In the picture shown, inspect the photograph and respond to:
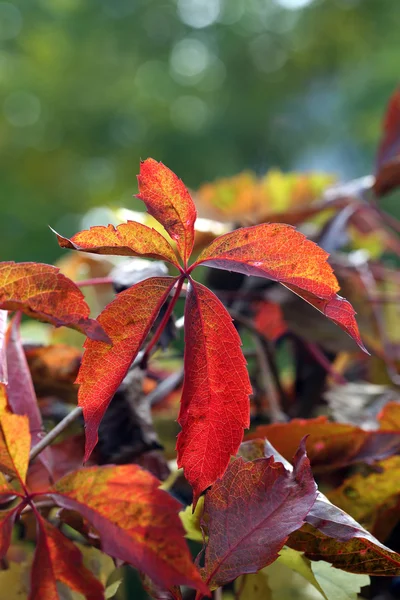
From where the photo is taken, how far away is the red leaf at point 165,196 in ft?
0.77

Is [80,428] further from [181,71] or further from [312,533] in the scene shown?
[181,71]

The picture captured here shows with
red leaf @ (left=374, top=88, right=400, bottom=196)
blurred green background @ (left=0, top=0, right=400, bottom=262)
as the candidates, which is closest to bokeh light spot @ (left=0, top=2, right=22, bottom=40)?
blurred green background @ (left=0, top=0, right=400, bottom=262)

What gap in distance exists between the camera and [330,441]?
296mm

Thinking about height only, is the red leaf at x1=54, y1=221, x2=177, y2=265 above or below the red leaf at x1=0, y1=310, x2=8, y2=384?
above

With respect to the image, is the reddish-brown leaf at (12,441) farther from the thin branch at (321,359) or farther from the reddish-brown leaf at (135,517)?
the thin branch at (321,359)

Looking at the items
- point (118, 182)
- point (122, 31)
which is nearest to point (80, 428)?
point (118, 182)

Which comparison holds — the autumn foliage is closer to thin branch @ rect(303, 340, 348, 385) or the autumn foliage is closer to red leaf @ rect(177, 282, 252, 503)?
red leaf @ rect(177, 282, 252, 503)

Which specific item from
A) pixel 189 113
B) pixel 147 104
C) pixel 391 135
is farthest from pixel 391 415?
pixel 189 113

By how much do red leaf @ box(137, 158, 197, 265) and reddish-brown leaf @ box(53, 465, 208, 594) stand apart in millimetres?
96

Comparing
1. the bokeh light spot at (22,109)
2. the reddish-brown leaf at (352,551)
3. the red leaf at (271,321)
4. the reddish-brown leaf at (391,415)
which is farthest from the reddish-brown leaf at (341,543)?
the bokeh light spot at (22,109)

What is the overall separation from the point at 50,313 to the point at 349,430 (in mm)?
159

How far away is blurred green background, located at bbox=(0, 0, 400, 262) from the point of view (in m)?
4.09

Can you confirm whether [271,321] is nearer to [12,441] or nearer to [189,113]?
[12,441]

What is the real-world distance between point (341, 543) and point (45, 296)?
14 centimetres
